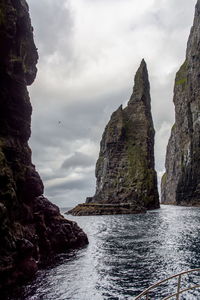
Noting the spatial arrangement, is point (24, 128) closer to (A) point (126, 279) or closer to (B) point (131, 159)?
(A) point (126, 279)

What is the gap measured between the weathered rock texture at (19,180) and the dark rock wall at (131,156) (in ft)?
320

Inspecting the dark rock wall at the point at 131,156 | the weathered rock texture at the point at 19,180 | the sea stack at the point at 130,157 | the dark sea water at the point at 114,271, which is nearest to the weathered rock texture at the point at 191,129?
the sea stack at the point at 130,157

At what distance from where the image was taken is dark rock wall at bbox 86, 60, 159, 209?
13462 centimetres

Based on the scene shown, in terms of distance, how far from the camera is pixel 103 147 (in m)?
170

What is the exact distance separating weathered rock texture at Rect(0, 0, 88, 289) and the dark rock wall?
97.5m

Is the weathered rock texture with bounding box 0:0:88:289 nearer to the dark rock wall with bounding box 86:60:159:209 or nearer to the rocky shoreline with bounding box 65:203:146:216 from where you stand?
the rocky shoreline with bounding box 65:203:146:216

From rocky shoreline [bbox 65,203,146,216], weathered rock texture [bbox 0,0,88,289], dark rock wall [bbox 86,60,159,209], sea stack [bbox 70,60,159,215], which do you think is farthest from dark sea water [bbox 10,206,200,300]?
dark rock wall [bbox 86,60,159,209]

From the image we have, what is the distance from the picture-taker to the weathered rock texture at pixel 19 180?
22375 millimetres

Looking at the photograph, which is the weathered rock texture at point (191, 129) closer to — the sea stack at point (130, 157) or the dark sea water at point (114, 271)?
the sea stack at point (130, 157)

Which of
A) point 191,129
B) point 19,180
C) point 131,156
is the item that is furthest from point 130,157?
point 19,180

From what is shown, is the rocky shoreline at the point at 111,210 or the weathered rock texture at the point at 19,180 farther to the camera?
the rocky shoreline at the point at 111,210

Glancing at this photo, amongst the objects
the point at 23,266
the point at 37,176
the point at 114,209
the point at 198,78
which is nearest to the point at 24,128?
the point at 37,176

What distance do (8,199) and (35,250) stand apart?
20.3ft

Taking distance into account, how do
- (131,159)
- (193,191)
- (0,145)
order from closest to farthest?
1. (0,145)
2. (193,191)
3. (131,159)
